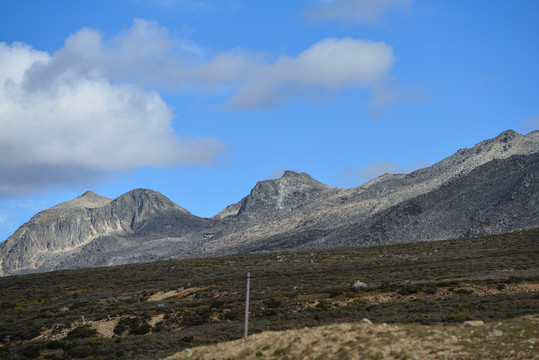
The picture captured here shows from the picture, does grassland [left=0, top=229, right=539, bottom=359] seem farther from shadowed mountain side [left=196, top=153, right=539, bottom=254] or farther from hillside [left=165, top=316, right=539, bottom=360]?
shadowed mountain side [left=196, top=153, right=539, bottom=254]

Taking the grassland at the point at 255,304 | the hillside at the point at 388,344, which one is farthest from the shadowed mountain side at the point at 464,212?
the hillside at the point at 388,344

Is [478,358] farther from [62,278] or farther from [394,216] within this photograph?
A: [394,216]

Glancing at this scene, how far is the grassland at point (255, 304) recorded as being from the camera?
36.1 meters

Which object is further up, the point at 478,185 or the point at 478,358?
the point at 478,185

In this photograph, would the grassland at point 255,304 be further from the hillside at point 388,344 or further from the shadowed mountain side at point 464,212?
the shadowed mountain side at point 464,212

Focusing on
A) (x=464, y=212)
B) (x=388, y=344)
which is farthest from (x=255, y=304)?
(x=464, y=212)

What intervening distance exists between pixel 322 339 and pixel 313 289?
27235 mm

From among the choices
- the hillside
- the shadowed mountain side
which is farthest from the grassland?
the shadowed mountain side

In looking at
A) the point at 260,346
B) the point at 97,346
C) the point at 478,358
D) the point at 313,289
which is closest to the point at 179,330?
the point at 97,346

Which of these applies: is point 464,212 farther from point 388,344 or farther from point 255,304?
point 388,344

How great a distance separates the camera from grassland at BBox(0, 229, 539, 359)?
36094 mm

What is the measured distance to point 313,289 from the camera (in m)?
50.8

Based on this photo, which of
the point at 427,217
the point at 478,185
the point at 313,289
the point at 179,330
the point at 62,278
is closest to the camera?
the point at 179,330

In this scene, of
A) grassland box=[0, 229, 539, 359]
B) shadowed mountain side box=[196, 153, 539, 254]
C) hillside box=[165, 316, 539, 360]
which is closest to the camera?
hillside box=[165, 316, 539, 360]
